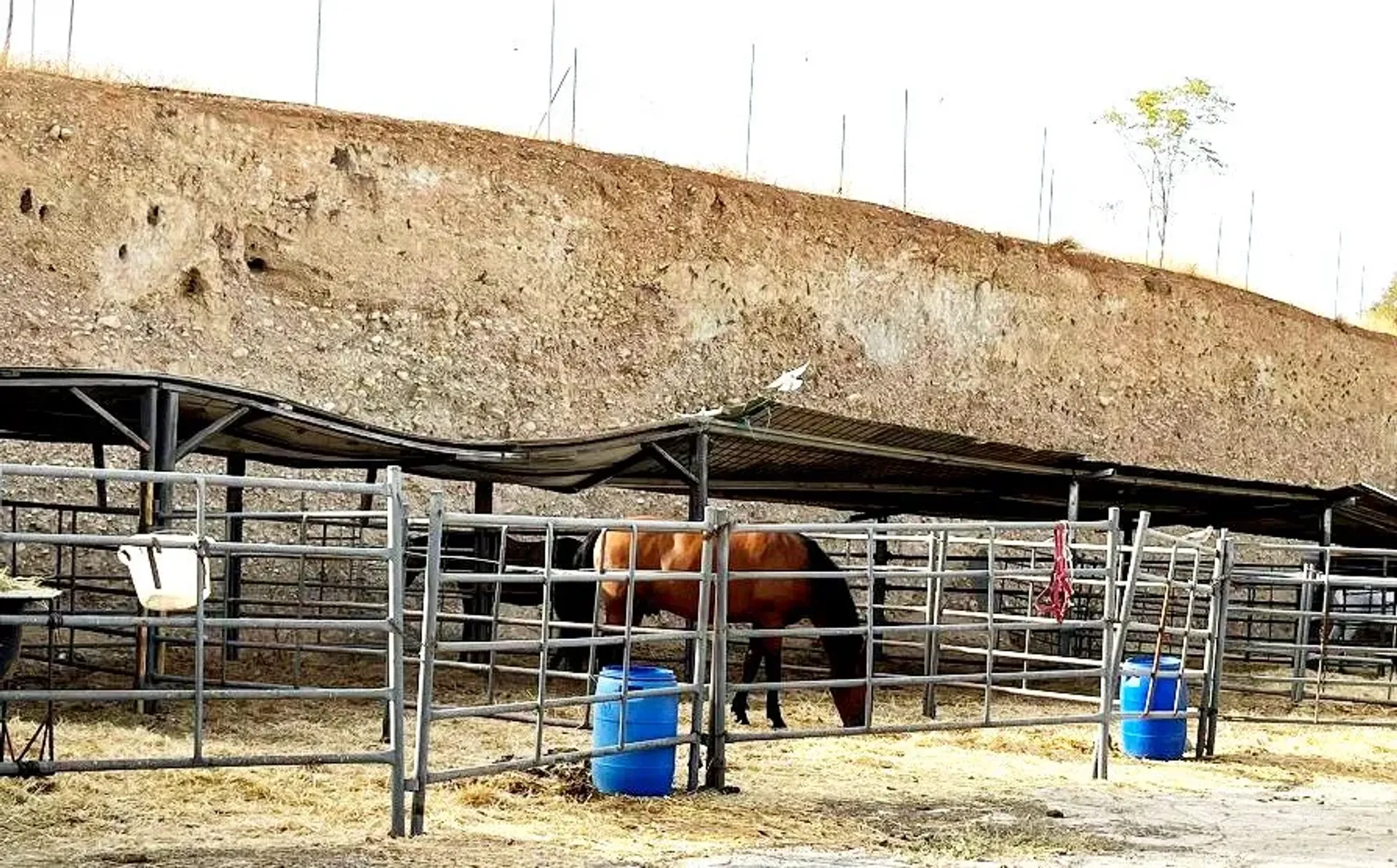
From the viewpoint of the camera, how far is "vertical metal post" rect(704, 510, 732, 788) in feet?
26.8

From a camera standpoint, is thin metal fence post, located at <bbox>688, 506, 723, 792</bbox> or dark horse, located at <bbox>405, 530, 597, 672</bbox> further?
dark horse, located at <bbox>405, 530, 597, 672</bbox>

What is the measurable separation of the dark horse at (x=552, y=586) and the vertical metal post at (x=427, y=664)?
568cm

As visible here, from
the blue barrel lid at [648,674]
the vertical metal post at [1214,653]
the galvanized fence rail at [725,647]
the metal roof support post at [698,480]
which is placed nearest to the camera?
the galvanized fence rail at [725,647]

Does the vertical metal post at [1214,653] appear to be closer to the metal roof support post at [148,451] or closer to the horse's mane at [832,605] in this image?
the horse's mane at [832,605]

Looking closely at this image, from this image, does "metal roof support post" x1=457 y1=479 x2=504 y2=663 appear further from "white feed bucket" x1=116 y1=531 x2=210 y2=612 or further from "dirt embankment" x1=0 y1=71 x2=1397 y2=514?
"white feed bucket" x1=116 y1=531 x2=210 y2=612

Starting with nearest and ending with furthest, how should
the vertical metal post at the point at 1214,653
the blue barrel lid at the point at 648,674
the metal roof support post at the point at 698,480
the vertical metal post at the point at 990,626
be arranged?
the blue barrel lid at the point at 648,674
the vertical metal post at the point at 990,626
the vertical metal post at the point at 1214,653
the metal roof support post at the point at 698,480

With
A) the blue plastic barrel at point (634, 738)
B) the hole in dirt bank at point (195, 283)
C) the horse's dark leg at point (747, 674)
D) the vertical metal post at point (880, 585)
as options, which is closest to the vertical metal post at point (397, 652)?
the blue plastic barrel at point (634, 738)

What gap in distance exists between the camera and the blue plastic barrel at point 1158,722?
33.6 ft

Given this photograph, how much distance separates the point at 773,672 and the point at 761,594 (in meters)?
0.78

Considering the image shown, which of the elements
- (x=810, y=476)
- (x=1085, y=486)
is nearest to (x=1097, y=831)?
(x=810, y=476)

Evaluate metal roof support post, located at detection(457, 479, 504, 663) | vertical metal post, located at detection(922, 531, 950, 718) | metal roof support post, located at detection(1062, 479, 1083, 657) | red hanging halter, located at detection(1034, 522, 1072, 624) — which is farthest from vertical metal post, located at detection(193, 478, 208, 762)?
metal roof support post, located at detection(1062, 479, 1083, 657)

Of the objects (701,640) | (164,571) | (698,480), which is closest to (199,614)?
(164,571)

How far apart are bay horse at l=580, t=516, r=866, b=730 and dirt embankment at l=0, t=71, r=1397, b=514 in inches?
277

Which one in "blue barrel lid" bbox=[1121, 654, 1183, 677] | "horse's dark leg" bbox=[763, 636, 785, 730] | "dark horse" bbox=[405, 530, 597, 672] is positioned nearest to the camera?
"blue barrel lid" bbox=[1121, 654, 1183, 677]
